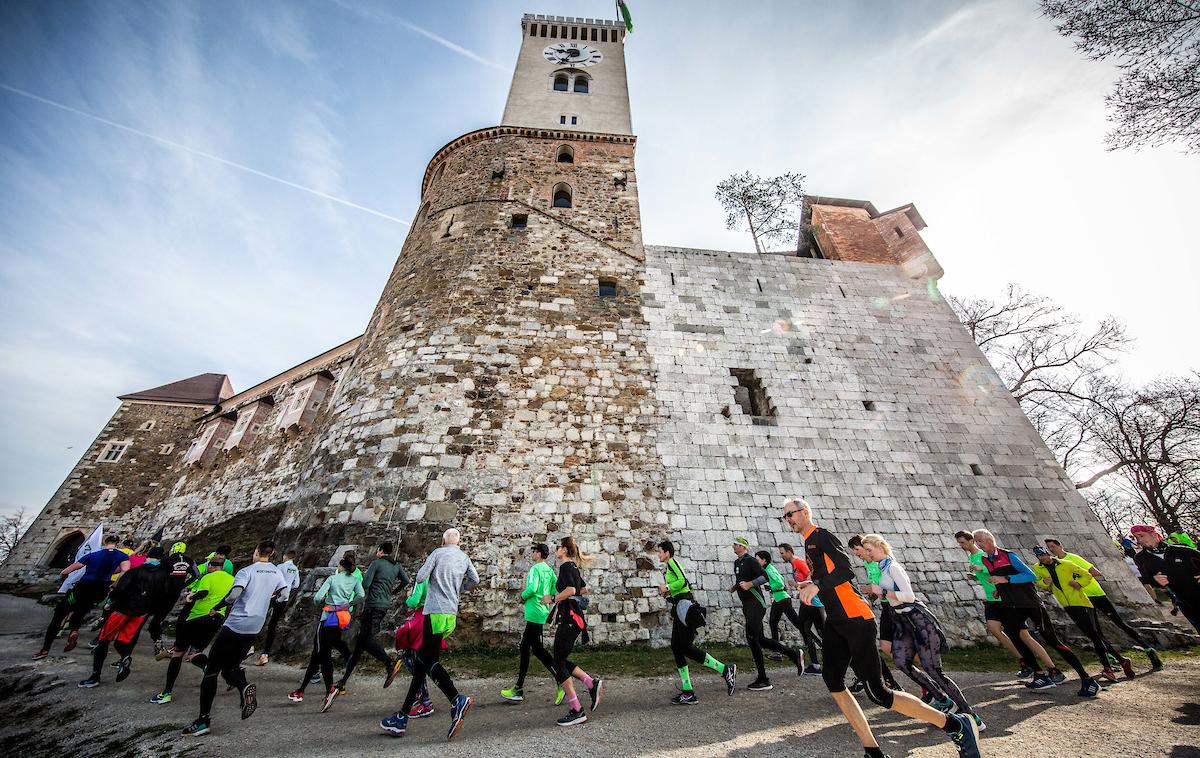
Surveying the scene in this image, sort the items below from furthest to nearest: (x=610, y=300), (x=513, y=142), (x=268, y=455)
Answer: (x=268, y=455)
(x=513, y=142)
(x=610, y=300)

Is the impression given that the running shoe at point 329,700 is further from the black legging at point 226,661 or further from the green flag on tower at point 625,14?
the green flag on tower at point 625,14

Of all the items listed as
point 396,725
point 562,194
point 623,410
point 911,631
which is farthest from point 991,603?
point 562,194

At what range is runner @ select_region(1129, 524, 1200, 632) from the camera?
17.6 ft

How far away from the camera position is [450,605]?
13.9 ft

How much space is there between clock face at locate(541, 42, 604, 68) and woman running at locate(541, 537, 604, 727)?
19920 millimetres

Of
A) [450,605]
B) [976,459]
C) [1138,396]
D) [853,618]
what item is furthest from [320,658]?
[1138,396]

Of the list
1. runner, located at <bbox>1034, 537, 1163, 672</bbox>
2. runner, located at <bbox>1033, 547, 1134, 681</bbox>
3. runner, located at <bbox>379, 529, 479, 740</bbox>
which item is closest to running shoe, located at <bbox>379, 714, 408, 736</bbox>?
runner, located at <bbox>379, 529, 479, 740</bbox>

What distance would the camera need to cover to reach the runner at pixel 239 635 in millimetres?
3926

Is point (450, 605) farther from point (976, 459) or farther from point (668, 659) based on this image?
point (976, 459)

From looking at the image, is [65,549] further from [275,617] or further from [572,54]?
[572,54]

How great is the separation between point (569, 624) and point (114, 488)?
1082 inches

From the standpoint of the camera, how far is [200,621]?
452cm

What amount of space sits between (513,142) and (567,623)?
13778 mm

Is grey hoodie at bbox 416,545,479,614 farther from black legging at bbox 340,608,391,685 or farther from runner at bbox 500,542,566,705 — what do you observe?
black legging at bbox 340,608,391,685
